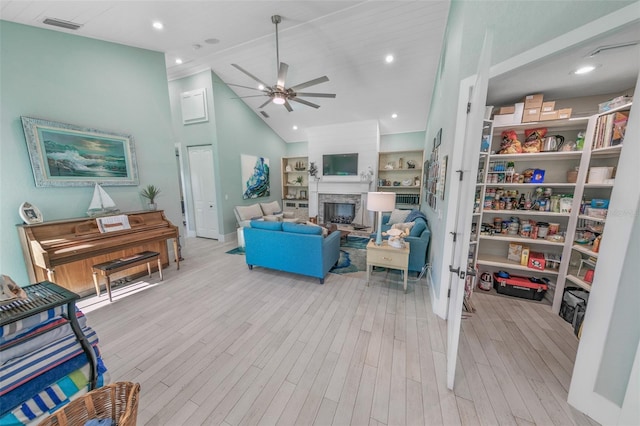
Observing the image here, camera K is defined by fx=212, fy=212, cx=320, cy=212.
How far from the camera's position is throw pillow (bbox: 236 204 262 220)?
4.89m

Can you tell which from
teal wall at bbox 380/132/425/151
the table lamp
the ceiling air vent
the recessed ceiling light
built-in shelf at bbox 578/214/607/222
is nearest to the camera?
the recessed ceiling light

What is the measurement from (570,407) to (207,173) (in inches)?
237

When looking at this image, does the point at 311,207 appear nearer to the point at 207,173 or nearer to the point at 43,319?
the point at 207,173

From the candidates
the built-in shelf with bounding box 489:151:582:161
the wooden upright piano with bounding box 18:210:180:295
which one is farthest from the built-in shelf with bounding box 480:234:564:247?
the wooden upright piano with bounding box 18:210:180:295

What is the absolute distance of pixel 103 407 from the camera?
3.16 feet

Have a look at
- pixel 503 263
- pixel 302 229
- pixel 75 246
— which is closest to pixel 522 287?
pixel 503 263

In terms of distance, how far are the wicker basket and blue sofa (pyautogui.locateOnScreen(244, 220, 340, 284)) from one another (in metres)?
2.13

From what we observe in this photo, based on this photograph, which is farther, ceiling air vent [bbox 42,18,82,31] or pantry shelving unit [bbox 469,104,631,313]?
ceiling air vent [bbox 42,18,82,31]

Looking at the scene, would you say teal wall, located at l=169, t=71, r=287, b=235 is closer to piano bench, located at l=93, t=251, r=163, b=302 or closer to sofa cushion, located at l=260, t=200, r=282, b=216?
sofa cushion, located at l=260, t=200, r=282, b=216

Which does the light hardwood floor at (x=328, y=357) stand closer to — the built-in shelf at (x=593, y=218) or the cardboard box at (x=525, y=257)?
the cardboard box at (x=525, y=257)

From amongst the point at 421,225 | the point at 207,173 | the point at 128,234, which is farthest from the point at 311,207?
the point at 128,234

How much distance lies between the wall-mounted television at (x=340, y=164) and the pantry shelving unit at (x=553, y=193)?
3.51 m

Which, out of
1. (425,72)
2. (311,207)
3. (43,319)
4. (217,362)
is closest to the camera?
(43,319)

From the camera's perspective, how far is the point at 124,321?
225 centimetres
